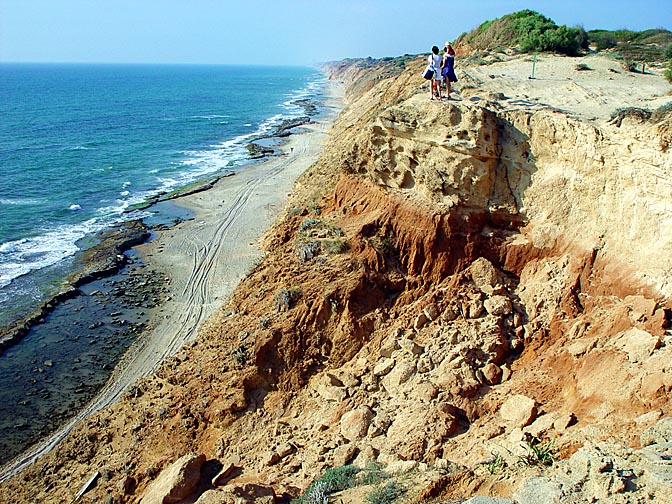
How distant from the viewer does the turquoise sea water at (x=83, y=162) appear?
29.7 metres

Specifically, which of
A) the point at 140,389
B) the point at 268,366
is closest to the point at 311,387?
the point at 268,366

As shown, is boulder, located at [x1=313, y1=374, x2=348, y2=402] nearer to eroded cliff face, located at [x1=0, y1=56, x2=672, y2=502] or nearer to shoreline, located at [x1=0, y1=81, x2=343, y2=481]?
eroded cliff face, located at [x1=0, y1=56, x2=672, y2=502]

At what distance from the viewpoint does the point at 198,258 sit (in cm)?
2805

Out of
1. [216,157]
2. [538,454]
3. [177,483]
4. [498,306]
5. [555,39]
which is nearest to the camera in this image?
[538,454]

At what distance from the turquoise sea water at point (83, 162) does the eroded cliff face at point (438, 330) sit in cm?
1434

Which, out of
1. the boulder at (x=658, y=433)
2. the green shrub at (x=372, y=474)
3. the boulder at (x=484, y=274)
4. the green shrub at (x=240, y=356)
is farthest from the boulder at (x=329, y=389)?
the boulder at (x=658, y=433)

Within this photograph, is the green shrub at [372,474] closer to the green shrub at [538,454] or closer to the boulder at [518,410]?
the green shrub at [538,454]

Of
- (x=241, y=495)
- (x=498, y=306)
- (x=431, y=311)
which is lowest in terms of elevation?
(x=241, y=495)

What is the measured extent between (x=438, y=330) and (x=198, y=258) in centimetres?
1792

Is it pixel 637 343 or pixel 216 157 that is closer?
pixel 637 343

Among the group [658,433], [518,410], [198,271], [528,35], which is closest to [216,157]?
[198,271]

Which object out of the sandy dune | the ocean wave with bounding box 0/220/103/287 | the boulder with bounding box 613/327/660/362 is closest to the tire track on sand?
the ocean wave with bounding box 0/220/103/287

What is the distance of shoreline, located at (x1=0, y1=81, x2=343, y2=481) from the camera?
19.2 metres

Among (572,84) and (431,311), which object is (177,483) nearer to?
(431,311)
